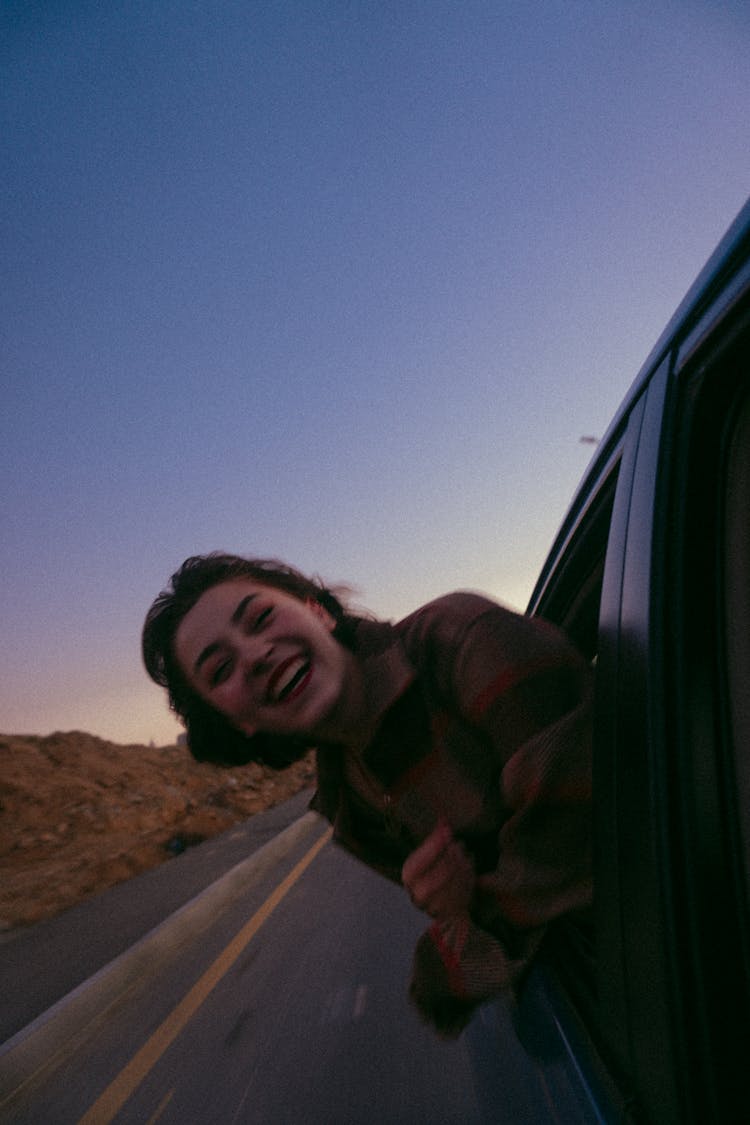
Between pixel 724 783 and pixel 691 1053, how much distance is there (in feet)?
0.90

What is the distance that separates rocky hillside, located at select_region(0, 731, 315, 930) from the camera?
9.25 metres

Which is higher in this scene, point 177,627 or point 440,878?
point 177,627

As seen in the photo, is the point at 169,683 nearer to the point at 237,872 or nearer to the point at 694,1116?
the point at 694,1116

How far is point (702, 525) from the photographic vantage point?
0.88m

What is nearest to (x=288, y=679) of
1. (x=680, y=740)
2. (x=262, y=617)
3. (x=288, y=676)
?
(x=288, y=676)

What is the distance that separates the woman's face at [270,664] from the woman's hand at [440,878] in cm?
49

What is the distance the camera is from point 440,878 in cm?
134

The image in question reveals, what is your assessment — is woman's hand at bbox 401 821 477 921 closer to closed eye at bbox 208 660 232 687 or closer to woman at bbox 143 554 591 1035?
woman at bbox 143 554 591 1035

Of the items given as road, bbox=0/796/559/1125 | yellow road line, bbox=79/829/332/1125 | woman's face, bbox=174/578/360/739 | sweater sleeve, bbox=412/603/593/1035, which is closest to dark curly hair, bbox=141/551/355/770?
woman's face, bbox=174/578/360/739

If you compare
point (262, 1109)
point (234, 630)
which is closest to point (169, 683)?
point (234, 630)

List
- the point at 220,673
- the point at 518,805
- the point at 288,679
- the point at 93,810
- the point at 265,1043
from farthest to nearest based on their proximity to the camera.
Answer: the point at 93,810, the point at 265,1043, the point at 220,673, the point at 288,679, the point at 518,805

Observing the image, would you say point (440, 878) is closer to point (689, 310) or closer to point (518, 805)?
point (518, 805)

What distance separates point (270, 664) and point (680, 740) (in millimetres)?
1143

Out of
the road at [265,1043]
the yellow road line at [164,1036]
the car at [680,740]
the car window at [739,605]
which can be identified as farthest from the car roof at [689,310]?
the yellow road line at [164,1036]
